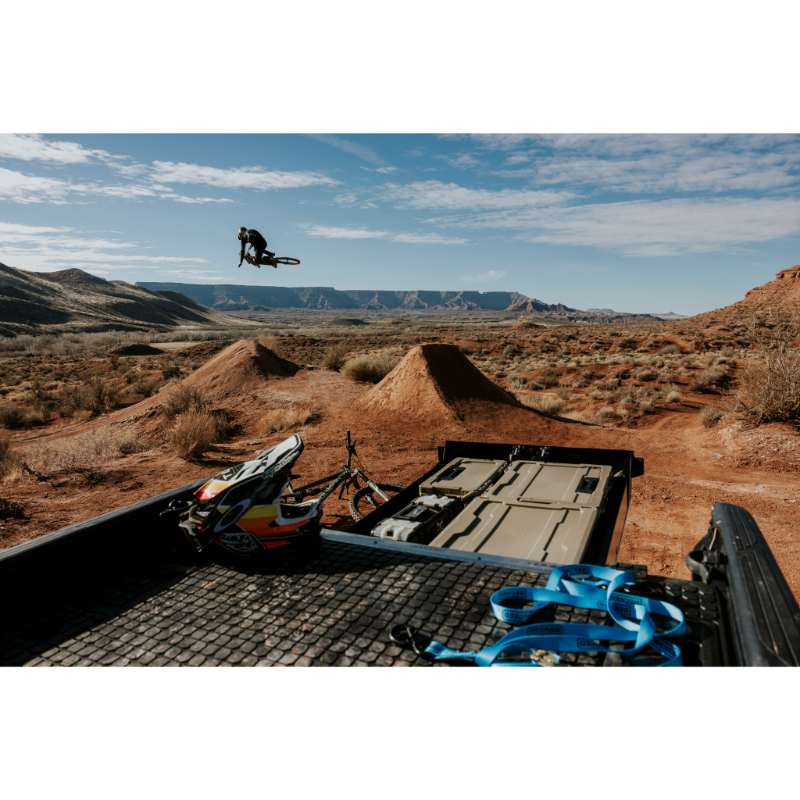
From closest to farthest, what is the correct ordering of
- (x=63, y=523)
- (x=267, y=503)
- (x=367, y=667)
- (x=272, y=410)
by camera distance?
(x=367, y=667) < (x=267, y=503) < (x=63, y=523) < (x=272, y=410)

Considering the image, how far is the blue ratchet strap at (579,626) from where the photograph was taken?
234cm

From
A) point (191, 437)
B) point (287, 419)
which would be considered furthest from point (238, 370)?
point (191, 437)

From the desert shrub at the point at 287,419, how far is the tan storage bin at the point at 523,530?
10025 mm

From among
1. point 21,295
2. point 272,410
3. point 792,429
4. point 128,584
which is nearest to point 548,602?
point 128,584

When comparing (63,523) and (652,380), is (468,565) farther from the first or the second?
(652,380)

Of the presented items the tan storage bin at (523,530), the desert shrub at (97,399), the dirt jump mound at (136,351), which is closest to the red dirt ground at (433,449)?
the desert shrub at (97,399)

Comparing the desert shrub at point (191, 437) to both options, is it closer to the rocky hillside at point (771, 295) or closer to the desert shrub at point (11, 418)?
the desert shrub at point (11, 418)

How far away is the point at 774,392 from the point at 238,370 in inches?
645

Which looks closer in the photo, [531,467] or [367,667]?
[367,667]

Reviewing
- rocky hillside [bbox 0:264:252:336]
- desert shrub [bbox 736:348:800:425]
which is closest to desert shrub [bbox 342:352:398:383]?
desert shrub [bbox 736:348:800:425]

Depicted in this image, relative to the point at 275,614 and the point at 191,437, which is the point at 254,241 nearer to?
the point at 275,614

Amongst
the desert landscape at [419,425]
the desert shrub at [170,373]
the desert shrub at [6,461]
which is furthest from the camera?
the desert shrub at [170,373]

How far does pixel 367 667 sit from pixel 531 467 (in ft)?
15.5

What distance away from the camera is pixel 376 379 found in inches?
781
